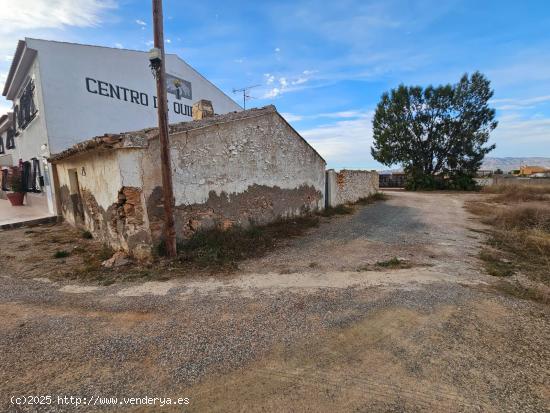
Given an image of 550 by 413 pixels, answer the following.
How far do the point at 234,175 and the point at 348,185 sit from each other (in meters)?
8.42

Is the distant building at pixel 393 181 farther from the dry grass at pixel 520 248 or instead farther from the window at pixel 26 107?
the window at pixel 26 107

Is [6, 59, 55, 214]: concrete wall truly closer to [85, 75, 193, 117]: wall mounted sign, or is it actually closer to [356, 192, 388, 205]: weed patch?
[85, 75, 193, 117]: wall mounted sign

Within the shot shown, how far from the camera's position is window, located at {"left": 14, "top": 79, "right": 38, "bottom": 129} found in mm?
11097

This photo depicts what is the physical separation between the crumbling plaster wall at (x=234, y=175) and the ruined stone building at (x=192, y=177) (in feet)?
0.07

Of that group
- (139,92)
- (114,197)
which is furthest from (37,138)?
(114,197)

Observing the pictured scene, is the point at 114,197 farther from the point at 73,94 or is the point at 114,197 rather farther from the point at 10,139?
the point at 10,139

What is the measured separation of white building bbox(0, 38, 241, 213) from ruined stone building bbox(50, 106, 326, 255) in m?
1.61

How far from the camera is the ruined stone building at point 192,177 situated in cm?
579

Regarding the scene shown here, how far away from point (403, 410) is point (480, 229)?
28.5ft

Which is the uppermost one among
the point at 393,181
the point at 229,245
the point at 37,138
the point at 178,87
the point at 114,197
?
the point at 178,87

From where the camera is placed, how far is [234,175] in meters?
7.63

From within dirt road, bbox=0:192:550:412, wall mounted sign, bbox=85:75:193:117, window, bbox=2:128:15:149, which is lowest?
dirt road, bbox=0:192:550:412

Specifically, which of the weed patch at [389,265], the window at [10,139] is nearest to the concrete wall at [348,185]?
the weed patch at [389,265]

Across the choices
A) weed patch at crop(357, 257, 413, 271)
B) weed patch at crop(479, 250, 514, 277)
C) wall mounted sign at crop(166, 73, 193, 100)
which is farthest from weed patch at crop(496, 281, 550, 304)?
wall mounted sign at crop(166, 73, 193, 100)
